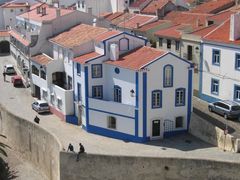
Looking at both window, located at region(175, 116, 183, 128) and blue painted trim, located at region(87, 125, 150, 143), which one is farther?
window, located at region(175, 116, 183, 128)

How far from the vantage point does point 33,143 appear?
48812 mm

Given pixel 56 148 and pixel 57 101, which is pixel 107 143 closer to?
pixel 56 148

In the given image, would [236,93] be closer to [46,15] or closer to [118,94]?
[118,94]

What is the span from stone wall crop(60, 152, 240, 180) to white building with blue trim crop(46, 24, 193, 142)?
4.79m

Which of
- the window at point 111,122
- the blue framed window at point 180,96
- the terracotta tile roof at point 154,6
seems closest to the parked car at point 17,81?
the window at point 111,122

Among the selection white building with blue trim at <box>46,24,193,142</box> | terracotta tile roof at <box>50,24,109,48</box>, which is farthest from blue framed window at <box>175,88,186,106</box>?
terracotta tile roof at <box>50,24,109,48</box>

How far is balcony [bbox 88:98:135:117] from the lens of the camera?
43.6 metres

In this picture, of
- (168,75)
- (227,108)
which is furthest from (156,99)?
(227,108)

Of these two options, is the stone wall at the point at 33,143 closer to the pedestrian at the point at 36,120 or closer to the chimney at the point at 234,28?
the pedestrian at the point at 36,120

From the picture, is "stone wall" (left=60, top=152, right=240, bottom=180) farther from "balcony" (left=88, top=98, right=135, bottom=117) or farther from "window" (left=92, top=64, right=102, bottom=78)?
"window" (left=92, top=64, right=102, bottom=78)

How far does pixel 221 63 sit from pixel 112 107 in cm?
1242

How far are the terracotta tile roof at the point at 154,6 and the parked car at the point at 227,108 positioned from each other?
36.9 metres

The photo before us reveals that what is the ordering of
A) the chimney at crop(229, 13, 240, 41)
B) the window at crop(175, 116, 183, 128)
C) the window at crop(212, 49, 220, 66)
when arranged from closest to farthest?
the window at crop(175, 116, 183, 128) < the chimney at crop(229, 13, 240, 41) < the window at crop(212, 49, 220, 66)

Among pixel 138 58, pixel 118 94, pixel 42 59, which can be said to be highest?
pixel 138 58
